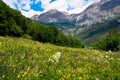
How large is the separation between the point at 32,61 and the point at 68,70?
1971mm

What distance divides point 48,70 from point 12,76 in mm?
1932

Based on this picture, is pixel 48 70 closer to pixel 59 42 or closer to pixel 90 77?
pixel 90 77

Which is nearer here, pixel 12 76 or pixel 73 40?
pixel 12 76

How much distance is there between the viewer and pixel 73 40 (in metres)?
167

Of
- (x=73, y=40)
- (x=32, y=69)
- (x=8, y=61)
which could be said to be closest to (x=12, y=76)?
(x=32, y=69)

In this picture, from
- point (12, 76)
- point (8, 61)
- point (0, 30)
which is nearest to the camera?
point (12, 76)

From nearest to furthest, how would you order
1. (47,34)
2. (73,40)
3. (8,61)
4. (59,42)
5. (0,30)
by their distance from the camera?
(8,61), (0,30), (47,34), (59,42), (73,40)

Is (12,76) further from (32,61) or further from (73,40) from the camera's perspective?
(73,40)

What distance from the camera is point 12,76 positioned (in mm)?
11141

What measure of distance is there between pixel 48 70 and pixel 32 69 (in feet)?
2.47

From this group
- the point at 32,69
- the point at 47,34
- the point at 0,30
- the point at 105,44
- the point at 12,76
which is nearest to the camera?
the point at 12,76

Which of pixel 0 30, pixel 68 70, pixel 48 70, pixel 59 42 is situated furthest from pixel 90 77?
pixel 59 42

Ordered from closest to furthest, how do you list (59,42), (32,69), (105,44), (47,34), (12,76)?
(12,76) < (32,69) < (47,34) < (59,42) < (105,44)

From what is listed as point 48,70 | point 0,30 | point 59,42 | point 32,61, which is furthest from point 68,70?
point 59,42
